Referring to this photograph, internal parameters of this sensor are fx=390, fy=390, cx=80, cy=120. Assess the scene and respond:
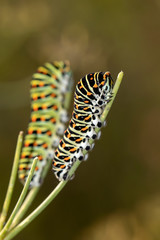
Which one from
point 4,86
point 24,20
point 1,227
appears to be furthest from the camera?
point 4,86

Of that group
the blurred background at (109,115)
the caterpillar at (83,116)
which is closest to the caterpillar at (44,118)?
the caterpillar at (83,116)

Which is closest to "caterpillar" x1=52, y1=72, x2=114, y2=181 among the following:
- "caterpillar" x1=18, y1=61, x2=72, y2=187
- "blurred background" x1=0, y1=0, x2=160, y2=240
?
"caterpillar" x1=18, y1=61, x2=72, y2=187

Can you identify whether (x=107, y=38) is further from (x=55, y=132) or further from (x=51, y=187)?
(x=55, y=132)

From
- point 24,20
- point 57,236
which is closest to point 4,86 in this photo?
point 24,20

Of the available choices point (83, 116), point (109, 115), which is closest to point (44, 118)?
point (83, 116)

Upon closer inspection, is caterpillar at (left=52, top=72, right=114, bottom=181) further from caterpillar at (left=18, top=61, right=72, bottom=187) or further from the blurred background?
the blurred background

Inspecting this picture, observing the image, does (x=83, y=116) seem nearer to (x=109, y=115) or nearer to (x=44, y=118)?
(x=44, y=118)
